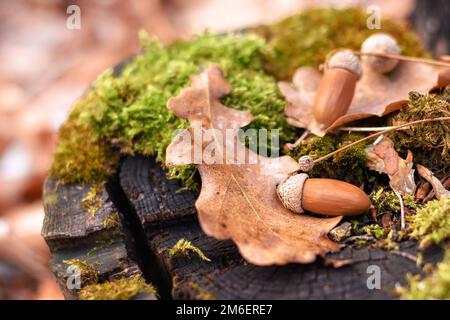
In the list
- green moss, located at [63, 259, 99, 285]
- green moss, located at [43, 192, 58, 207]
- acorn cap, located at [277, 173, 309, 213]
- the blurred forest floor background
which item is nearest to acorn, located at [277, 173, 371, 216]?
acorn cap, located at [277, 173, 309, 213]

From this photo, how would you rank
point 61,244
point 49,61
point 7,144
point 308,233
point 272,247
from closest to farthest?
point 272,247
point 308,233
point 61,244
point 7,144
point 49,61

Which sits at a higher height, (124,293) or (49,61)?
(49,61)

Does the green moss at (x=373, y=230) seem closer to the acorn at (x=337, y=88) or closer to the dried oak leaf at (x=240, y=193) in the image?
the dried oak leaf at (x=240, y=193)

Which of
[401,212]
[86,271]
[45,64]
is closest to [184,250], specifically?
[86,271]

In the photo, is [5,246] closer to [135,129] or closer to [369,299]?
[135,129]

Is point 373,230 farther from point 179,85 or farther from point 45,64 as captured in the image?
point 45,64

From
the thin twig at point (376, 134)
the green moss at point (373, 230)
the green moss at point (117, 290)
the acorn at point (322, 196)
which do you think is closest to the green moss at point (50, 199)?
the green moss at point (117, 290)
